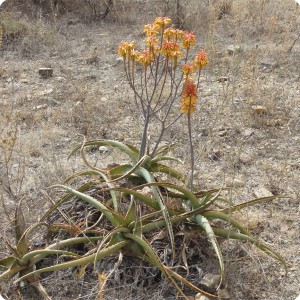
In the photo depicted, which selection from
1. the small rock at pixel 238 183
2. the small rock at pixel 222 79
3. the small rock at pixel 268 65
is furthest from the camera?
the small rock at pixel 268 65

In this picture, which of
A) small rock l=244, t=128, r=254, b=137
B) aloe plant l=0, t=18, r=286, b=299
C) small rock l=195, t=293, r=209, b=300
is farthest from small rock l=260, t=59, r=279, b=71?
small rock l=195, t=293, r=209, b=300

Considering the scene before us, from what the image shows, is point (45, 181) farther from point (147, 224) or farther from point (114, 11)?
point (114, 11)

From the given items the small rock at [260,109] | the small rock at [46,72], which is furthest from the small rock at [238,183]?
the small rock at [46,72]

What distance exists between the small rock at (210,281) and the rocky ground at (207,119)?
105mm

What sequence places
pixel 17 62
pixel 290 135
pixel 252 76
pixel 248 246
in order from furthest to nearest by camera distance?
pixel 17 62, pixel 252 76, pixel 290 135, pixel 248 246

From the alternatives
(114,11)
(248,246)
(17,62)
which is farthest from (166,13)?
(248,246)

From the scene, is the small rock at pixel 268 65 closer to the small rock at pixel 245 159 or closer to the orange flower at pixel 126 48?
the small rock at pixel 245 159

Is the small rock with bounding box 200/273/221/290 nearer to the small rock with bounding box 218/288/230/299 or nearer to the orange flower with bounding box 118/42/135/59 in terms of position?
the small rock with bounding box 218/288/230/299

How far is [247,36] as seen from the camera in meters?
6.36

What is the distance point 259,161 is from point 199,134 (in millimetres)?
667

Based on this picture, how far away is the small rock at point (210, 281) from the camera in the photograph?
2532mm

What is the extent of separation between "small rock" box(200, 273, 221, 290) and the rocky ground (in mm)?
105

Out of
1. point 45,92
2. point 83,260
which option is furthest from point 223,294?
point 45,92

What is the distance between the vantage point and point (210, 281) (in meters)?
2.54
